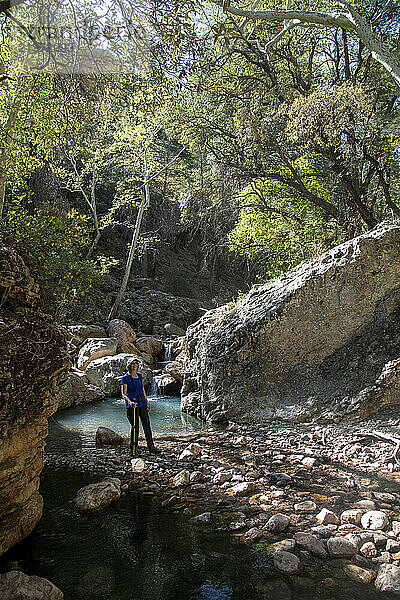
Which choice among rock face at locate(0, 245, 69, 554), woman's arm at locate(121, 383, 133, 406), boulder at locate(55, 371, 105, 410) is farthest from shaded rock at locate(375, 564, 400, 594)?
boulder at locate(55, 371, 105, 410)

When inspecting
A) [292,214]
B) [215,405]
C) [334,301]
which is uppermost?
[292,214]

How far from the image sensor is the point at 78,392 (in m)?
12.1

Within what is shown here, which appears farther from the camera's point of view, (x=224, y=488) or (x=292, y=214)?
(x=292, y=214)

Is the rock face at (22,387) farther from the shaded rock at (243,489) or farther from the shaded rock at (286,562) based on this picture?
the shaded rock at (286,562)

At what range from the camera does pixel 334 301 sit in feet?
27.9

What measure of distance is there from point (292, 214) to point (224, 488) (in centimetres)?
1135

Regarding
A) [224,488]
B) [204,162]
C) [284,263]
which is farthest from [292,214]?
[224,488]

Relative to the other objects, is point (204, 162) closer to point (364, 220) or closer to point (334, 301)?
point (364, 220)

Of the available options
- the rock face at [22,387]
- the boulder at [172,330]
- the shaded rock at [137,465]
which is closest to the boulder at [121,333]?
the boulder at [172,330]

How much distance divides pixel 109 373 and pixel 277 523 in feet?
35.2

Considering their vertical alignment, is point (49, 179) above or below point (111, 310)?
above

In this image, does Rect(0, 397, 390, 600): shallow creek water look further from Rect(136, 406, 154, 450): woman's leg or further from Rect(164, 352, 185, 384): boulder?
Rect(164, 352, 185, 384): boulder

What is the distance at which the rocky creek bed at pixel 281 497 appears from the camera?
129 inches

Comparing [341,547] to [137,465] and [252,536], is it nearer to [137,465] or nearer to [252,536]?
[252,536]
